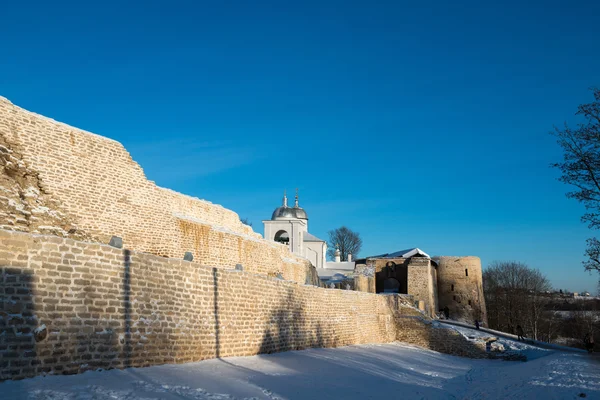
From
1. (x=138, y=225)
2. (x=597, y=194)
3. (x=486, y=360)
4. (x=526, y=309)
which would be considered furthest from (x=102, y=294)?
(x=526, y=309)

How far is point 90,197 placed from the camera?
12.7 meters

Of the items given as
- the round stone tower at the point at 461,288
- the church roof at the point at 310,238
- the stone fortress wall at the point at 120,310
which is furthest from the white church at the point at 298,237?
the stone fortress wall at the point at 120,310

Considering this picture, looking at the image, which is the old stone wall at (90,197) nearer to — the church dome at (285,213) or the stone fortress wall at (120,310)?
the stone fortress wall at (120,310)

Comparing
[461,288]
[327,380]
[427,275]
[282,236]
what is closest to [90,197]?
[327,380]

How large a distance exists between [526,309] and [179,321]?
3752 centimetres

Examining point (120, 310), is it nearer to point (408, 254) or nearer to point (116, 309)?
point (116, 309)

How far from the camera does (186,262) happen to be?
9.66 metres

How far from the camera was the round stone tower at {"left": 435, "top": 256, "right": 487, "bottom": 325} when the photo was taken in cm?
3762

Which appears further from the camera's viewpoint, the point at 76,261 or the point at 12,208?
the point at 12,208

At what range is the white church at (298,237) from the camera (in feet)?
129

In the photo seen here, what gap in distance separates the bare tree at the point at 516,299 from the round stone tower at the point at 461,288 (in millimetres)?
4062

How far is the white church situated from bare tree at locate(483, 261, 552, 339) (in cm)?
1292

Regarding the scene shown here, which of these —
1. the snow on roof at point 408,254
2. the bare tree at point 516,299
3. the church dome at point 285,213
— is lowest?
the bare tree at point 516,299

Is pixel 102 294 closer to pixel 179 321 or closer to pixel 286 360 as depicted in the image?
pixel 179 321
